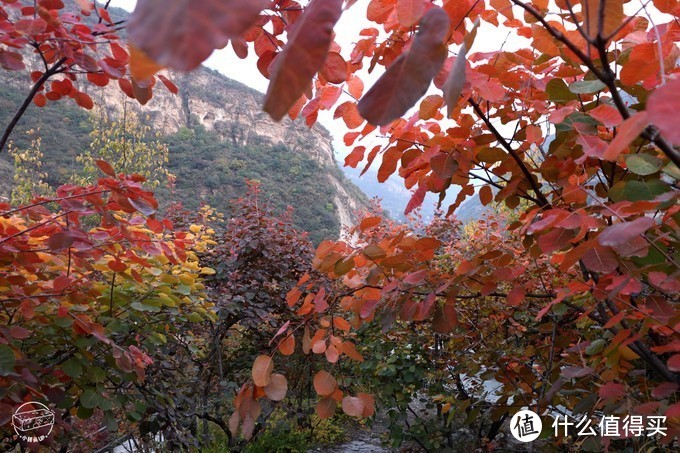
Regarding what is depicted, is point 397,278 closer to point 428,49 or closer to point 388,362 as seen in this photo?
point 428,49

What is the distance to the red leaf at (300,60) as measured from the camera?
0.23 m

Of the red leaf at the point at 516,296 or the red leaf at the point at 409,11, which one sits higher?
the red leaf at the point at 409,11

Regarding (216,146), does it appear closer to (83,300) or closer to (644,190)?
(83,300)

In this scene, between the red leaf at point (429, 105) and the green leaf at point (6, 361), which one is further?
the green leaf at point (6, 361)

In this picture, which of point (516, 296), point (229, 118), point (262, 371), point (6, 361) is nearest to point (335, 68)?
point (262, 371)

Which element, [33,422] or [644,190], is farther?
[33,422]

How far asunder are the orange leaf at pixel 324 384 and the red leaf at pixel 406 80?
698 millimetres

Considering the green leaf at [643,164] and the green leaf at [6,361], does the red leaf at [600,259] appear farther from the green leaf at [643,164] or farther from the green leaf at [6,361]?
the green leaf at [6,361]

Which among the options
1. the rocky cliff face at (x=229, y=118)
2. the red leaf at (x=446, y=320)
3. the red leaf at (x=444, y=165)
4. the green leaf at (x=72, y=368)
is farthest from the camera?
the rocky cliff face at (x=229, y=118)

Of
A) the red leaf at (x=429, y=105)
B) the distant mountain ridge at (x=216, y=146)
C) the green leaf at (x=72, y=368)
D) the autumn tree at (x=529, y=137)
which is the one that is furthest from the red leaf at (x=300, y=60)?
the distant mountain ridge at (x=216, y=146)

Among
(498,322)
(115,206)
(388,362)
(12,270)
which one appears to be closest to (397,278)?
(115,206)

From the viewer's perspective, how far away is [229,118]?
31375 mm

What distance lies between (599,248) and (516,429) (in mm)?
868

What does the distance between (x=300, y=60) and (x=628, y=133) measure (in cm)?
29
